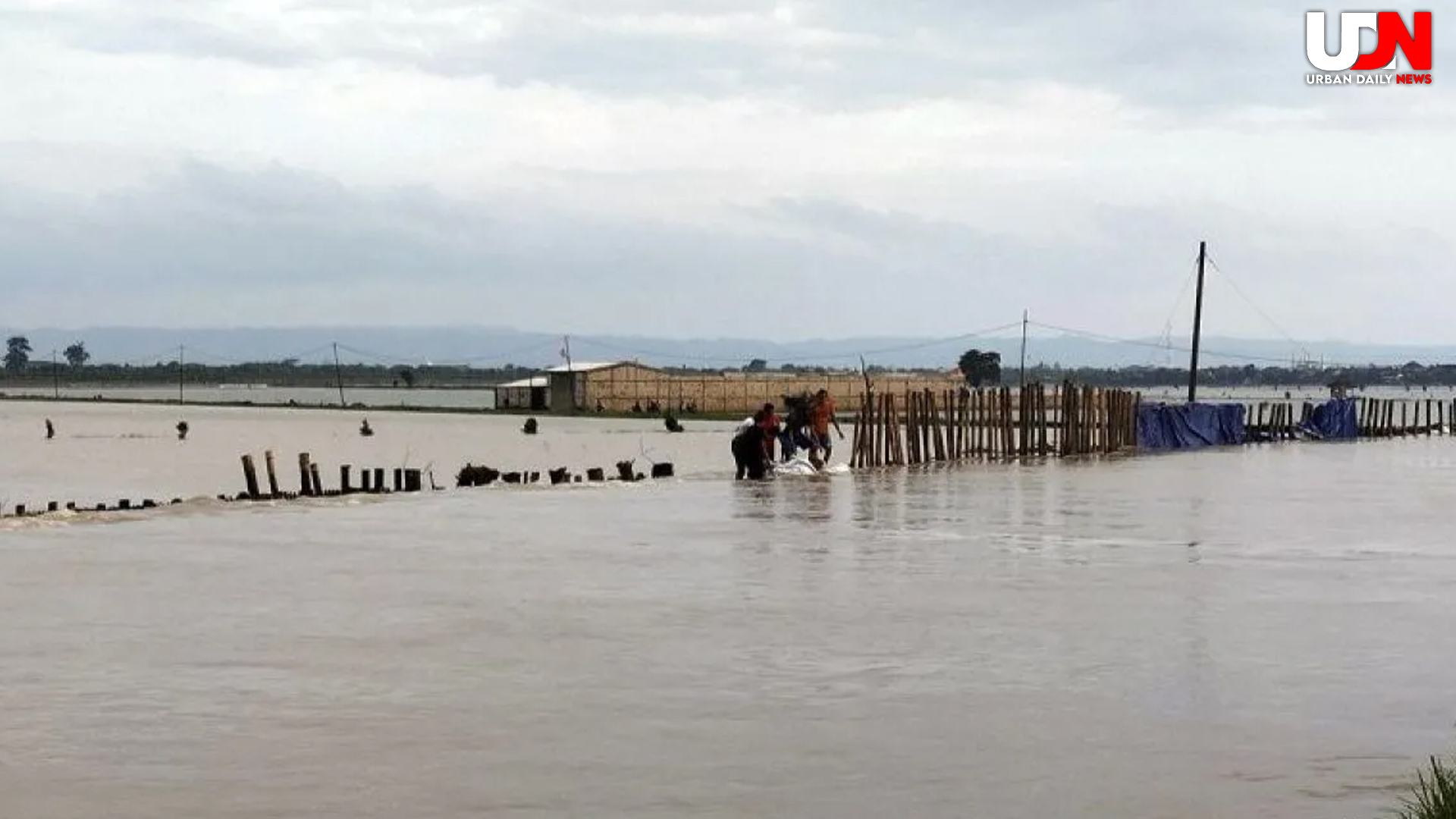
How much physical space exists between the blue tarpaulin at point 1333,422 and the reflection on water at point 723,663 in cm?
3038

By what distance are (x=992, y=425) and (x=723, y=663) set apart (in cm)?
2422

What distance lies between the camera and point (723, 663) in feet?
37.5

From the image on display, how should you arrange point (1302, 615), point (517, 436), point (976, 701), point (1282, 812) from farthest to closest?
point (517, 436) < point (1302, 615) < point (976, 701) < point (1282, 812)

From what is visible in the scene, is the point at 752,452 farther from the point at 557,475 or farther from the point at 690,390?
the point at 690,390

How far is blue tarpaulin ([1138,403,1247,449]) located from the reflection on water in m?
19.2

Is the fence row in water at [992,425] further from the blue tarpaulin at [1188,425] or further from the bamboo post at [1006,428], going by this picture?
the blue tarpaulin at [1188,425]

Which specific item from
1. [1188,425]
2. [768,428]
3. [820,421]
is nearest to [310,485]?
[768,428]

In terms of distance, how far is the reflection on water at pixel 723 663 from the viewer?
27.4 feet

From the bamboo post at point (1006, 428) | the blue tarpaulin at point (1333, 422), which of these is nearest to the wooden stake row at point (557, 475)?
the bamboo post at point (1006, 428)

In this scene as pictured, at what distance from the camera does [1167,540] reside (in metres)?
→ 19.2

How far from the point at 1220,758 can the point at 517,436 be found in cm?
6122

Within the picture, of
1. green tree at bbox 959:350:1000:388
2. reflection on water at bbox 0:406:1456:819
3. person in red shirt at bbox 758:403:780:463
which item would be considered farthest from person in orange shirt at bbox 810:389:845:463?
green tree at bbox 959:350:1000:388

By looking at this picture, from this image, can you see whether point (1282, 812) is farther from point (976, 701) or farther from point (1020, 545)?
point (1020, 545)

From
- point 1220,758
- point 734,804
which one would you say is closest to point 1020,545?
point 1220,758
